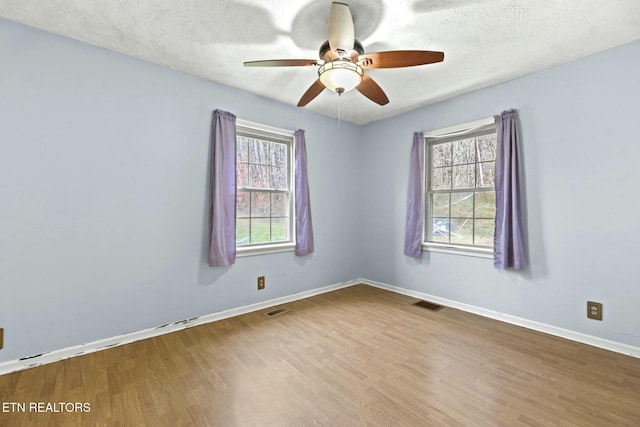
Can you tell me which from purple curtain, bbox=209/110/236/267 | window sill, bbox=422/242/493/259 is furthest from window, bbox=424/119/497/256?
purple curtain, bbox=209/110/236/267

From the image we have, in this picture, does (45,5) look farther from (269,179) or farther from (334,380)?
(334,380)

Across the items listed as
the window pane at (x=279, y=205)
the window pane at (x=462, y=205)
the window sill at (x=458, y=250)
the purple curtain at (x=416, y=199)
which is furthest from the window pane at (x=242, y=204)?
the window pane at (x=462, y=205)

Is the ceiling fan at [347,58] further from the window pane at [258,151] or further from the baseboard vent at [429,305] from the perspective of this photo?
the baseboard vent at [429,305]

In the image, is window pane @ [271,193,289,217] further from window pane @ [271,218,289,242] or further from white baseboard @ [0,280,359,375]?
white baseboard @ [0,280,359,375]

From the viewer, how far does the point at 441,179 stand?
362cm

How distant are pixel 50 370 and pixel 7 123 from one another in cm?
184

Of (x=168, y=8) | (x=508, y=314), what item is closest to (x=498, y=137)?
(x=508, y=314)

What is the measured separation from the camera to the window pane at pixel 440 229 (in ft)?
11.8

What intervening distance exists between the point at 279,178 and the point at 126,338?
2303 millimetres

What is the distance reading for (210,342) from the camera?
2.49 metres

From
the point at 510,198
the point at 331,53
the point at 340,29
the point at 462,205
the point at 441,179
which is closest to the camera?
the point at 340,29

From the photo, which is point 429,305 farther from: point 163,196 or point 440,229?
point 163,196

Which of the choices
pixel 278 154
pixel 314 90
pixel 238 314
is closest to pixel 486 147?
pixel 314 90

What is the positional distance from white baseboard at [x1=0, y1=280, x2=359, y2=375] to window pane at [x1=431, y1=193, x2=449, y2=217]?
84.8 inches
